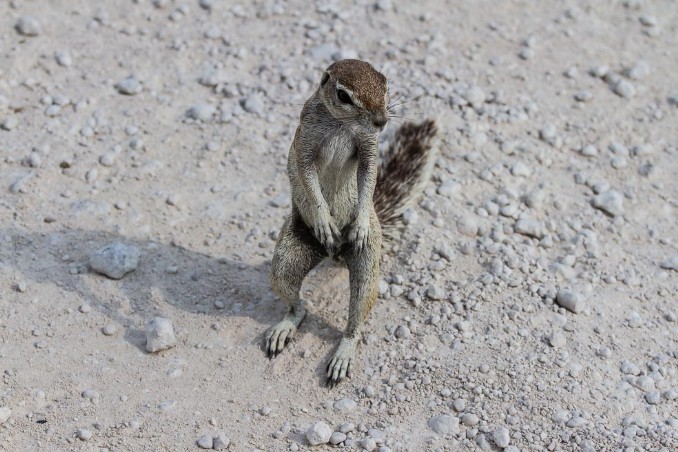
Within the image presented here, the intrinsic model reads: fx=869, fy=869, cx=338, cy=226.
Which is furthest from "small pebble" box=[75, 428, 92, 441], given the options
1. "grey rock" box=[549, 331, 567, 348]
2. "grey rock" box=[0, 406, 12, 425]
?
"grey rock" box=[549, 331, 567, 348]

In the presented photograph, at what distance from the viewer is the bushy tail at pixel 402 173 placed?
180 inches

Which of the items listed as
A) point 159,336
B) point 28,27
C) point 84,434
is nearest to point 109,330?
point 159,336

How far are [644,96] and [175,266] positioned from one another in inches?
135

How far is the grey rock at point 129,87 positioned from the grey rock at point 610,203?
2976 millimetres

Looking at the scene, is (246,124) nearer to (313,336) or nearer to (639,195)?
(313,336)

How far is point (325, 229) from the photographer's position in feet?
13.1

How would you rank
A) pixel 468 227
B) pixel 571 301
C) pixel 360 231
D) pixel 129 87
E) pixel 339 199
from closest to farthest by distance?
pixel 360 231, pixel 339 199, pixel 571 301, pixel 468 227, pixel 129 87

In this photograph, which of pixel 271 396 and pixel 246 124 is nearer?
pixel 271 396

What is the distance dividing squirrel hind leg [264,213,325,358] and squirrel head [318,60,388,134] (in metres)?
0.71

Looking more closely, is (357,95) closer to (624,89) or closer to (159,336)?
(159,336)

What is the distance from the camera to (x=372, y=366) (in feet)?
13.8

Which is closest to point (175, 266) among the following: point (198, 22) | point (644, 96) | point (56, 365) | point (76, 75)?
point (56, 365)

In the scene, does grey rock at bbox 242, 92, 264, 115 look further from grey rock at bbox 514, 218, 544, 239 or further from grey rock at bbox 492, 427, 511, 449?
grey rock at bbox 492, 427, 511, 449

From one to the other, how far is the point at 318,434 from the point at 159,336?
94 cm
